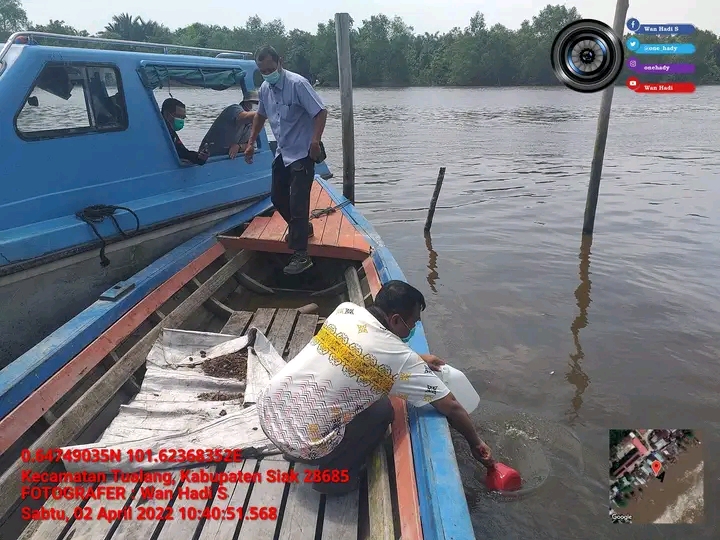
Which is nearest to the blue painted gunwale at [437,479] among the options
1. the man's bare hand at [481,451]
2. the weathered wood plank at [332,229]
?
the man's bare hand at [481,451]

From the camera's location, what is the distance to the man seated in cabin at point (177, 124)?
18.6ft

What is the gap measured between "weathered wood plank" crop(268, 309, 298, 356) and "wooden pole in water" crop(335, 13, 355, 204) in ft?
14.9

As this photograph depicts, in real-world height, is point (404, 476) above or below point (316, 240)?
below

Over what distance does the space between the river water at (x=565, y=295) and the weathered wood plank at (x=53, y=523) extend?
8.01ft

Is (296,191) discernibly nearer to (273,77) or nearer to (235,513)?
(273,77)

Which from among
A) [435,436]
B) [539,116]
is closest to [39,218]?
[435,436]

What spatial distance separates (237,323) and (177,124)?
253 cm

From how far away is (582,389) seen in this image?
525 centimetres

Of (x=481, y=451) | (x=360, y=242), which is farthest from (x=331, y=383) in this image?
(x=360, y=242)

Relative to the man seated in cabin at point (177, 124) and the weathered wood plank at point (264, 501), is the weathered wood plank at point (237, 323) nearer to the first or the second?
the weathered wood plank at point (264, 501)

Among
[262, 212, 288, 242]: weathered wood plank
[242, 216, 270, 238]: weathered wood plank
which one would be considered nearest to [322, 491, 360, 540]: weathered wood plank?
[262, 212, 288, 242]: weathered wood plank

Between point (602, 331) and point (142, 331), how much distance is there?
5.04m

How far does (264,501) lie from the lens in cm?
267

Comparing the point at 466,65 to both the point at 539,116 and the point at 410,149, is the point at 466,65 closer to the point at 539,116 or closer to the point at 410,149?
the point at 539,116
